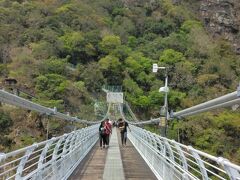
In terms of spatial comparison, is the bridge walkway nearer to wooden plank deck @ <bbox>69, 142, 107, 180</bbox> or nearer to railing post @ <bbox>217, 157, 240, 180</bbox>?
wooden plank deck @ <bbox>69, 142, 107, 180</bbox>

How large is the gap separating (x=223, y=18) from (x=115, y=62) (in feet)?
123

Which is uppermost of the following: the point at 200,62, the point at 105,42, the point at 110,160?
the point at 105,42

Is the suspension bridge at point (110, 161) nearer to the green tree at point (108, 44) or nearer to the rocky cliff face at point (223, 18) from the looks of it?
the green tree at point (108, 44)

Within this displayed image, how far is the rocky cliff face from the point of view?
98625 millimetres

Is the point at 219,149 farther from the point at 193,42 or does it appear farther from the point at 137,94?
the point at 193,42

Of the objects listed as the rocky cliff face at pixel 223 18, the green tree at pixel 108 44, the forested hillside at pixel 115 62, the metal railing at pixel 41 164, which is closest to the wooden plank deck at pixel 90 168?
the metal railing at pixel 41 164

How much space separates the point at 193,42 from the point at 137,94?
20.2m

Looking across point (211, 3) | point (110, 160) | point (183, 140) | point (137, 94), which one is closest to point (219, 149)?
point (183, 140)

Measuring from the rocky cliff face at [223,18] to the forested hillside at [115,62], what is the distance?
2343mm

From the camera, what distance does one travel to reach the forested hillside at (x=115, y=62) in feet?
110

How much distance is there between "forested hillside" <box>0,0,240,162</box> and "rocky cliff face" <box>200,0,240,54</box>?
2343 millimetres

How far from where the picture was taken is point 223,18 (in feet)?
330

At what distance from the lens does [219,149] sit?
94.5 feet

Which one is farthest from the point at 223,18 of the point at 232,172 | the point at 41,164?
the point at 232,172
